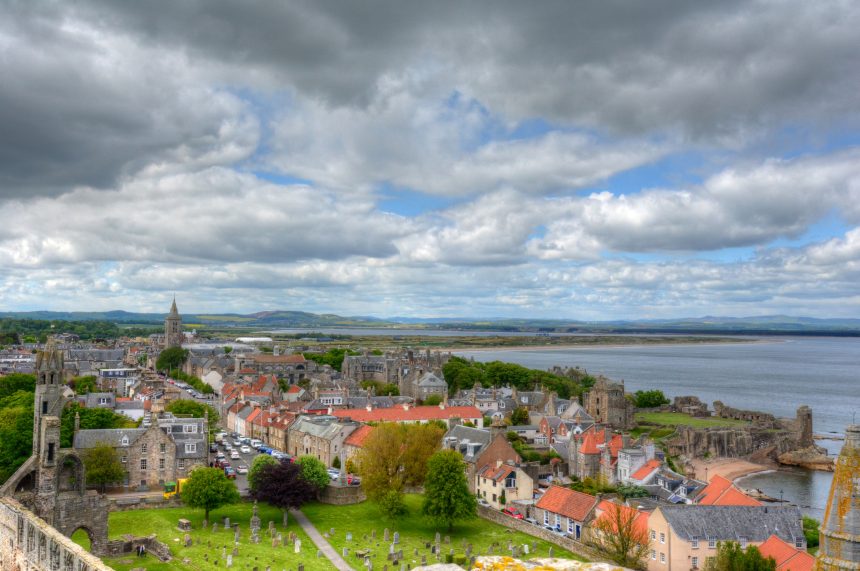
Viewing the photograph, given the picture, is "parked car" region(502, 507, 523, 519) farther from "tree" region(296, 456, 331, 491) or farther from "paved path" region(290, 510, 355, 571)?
"paved path" region(290, 510, 355, 571)

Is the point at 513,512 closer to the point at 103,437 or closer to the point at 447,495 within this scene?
the point at 447,495

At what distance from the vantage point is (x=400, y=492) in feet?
155

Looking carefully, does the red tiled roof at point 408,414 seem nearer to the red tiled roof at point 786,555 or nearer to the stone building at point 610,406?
the stone building at point 610,406

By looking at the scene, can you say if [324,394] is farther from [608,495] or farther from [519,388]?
[608,495]

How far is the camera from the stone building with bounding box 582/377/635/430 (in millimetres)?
94500

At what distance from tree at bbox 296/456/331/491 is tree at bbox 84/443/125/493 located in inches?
542

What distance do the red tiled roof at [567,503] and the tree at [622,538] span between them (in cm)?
298

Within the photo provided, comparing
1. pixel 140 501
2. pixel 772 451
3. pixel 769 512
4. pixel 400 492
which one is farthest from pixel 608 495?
pixel 772 451

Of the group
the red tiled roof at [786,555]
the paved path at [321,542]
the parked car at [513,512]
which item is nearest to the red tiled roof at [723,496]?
the red tiled roof at [786,555]

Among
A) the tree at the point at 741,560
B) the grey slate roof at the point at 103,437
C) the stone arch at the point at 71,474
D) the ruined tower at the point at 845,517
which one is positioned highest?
the ruined tower at the point at 845,517

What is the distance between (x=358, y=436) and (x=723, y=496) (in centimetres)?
3203

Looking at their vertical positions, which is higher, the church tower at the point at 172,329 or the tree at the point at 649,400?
the church tower at the point at 172,329

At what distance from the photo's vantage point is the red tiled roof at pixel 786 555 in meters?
33.9

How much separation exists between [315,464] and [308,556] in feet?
40.3
